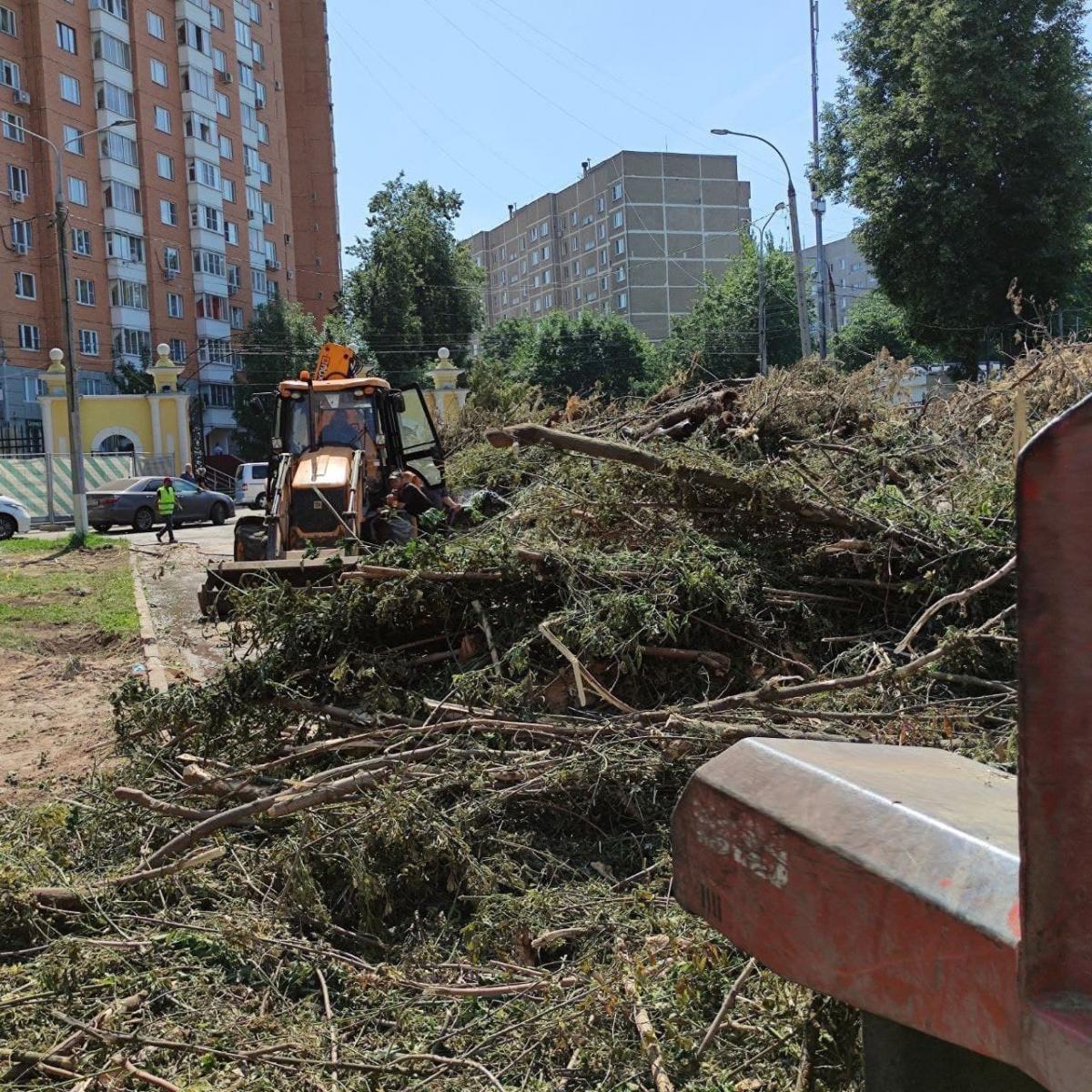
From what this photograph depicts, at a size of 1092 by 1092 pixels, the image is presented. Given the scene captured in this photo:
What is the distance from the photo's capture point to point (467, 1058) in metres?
3.14

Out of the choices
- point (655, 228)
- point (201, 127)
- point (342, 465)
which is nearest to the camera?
point (342, 465)

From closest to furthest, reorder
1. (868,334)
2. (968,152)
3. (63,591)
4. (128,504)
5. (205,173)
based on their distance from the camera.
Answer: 1. (63,591)
2. (968,152)
3. (128,504)
4. (868,334)
5. (205,173)

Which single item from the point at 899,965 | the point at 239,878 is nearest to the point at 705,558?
the point at 239,878

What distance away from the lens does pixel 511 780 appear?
4.54 meters

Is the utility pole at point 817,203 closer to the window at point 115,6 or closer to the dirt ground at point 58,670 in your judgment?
the dirt ground at point 58,670

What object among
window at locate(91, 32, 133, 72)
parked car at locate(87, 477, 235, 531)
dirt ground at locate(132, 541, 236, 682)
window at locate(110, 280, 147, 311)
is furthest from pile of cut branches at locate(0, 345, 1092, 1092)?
window at locate(91, 32, 133, 72)

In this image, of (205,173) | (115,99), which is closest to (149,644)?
(115,99)

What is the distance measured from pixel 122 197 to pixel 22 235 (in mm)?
6205

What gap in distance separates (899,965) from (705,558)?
4.52 metres

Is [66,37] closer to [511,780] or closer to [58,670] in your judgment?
[58,670]

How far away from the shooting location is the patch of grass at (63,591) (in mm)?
11578

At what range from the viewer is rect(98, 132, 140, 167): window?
50.2m

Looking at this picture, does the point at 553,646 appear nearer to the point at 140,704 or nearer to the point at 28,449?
the point at 140,704

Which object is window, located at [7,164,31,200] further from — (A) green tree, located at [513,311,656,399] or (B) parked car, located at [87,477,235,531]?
(B) parked car, located at [87,477,235,531]
